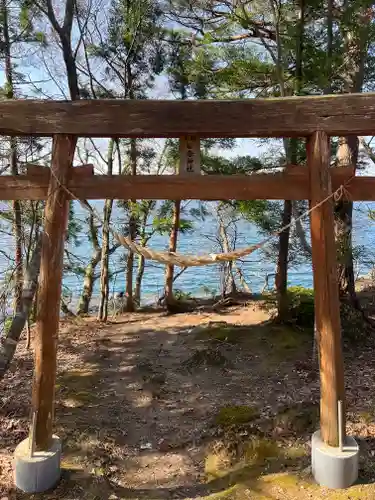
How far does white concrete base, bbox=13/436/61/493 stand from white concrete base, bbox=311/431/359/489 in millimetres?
1933

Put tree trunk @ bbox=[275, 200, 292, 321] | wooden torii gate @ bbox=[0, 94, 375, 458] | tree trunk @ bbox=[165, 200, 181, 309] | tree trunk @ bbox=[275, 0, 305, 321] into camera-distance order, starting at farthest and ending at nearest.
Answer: tree trunk @ bbox=[165, 200, 181, 309] → tree trunk @ bbox=[275, 200, 292, 321] → tree trunk @ bbox=[275, 0, 305, 321] → wooden torii gate @ bbox=[0, 94, 375, 458]

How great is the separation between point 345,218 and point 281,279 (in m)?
1.29

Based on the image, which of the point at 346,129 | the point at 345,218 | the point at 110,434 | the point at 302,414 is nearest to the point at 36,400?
the point at 110,434

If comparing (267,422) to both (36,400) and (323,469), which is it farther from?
(36,400)

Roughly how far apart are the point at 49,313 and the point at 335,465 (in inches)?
91.4

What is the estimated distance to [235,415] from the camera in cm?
451

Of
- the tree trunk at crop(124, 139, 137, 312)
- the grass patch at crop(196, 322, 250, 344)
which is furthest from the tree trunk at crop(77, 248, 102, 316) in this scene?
the grass patch at crop(196, 322, 250, 344)

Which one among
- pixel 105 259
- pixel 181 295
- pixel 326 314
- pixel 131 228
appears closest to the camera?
pixel 326 314

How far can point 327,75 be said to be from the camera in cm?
541

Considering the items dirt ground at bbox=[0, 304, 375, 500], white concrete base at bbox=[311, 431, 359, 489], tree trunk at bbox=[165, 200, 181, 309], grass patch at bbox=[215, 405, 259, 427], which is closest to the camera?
white concrete base at bbox=[311, 431, 359, 489]

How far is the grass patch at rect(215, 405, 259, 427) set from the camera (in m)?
4.40

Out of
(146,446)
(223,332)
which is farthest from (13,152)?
(146,446)

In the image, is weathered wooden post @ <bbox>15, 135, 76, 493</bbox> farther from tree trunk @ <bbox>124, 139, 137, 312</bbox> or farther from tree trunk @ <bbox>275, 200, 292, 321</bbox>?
tree trunk @ <bbox>124, 139, 137, 312</bbox>

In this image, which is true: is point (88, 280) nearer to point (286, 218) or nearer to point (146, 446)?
point (286, 218)
